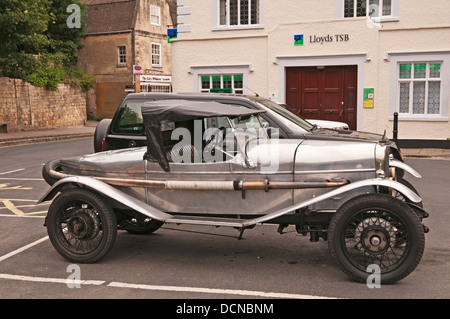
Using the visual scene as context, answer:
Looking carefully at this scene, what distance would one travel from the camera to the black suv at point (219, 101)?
23.6 feet

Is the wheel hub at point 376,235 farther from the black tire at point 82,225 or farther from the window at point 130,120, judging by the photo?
the window at point 130,120

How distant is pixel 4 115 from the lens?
25297 mm

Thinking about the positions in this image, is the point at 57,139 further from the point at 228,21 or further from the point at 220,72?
the point at 228,21

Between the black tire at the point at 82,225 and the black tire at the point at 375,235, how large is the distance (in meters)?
2.39

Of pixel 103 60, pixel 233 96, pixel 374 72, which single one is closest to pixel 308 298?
pixel 233 96

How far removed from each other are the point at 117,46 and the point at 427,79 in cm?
2596

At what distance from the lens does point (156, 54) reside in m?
40.3

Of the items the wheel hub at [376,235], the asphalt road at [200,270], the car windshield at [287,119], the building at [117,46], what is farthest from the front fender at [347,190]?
the building at [117,46]

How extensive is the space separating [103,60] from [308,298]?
3636cm

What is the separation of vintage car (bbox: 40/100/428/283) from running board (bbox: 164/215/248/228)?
11 millimetres

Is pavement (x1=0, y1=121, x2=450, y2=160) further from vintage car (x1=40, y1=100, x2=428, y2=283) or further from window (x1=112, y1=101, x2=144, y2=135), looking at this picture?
vintage car (x1=40, y1=100, x2=428, y2=283)

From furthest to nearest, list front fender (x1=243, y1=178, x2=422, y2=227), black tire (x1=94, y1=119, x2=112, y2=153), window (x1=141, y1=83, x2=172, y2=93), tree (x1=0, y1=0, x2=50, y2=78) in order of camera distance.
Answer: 1. window (x1=141, y1=83, x2=172, y2=93)
2. tree (x1=0, y1=0, x2=50, y2=78)
3. black tire (x1=94, y1=119, x2=112, y2=153)
4. front fender (x1=243, y1=178, x2=422, y2=227)

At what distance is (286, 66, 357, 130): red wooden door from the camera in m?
18.8

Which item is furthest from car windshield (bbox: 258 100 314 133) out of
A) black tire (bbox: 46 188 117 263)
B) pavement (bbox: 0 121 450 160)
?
pavement (bbox: 0 121 450 160)
